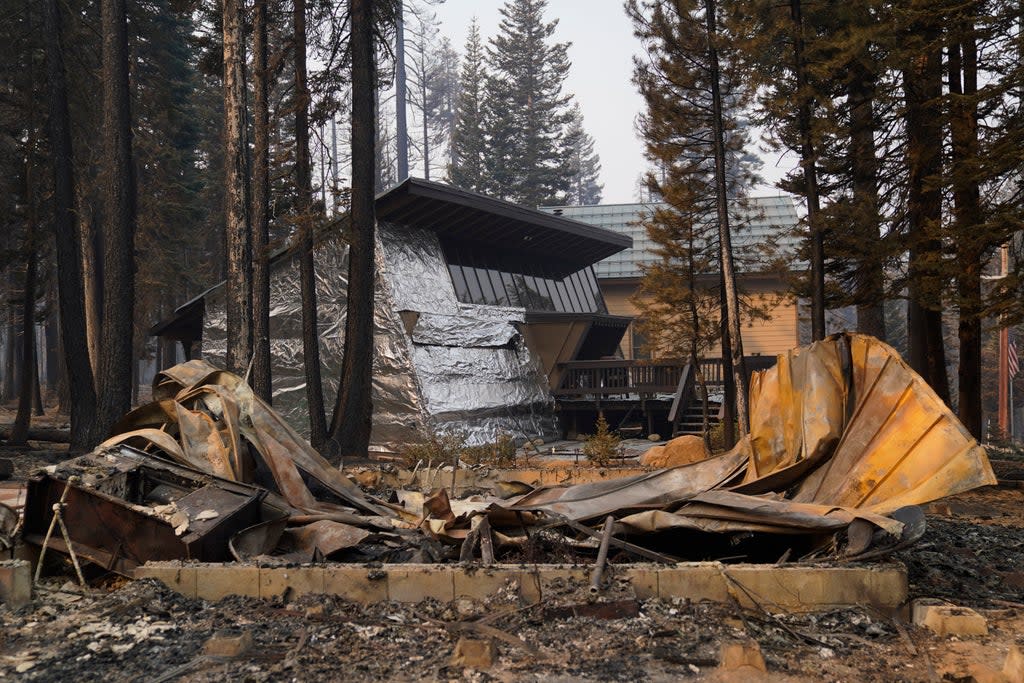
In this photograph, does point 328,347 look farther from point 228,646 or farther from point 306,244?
point 228,646

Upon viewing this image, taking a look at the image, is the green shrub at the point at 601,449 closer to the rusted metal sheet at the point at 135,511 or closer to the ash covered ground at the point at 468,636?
the rusted metal sheet at the point at 135,511

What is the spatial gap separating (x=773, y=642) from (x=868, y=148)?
15174mm

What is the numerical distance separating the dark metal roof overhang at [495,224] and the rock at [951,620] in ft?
57.6

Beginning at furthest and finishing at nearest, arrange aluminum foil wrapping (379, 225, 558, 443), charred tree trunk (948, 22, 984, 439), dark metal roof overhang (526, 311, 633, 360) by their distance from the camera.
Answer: dark metal roof overhang (526, 311, 633, 360) < aluminum foil wrapping (379, 225, 558, 443) < charred tree trunk (948, 22, 984, 439)

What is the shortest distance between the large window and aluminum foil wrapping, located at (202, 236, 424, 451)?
9.56ft

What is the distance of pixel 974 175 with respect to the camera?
14.0m

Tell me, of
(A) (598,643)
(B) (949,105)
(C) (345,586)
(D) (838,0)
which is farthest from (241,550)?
(D) (838,0)

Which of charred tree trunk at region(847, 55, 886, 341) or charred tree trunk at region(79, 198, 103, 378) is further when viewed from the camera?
charred tree trunk at region(79, 198, 103, 378)

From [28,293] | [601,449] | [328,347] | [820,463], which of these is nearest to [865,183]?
[601,449]

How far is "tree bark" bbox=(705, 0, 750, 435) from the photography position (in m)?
19.0

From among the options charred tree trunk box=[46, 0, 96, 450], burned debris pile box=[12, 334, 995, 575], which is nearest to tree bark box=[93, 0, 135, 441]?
charred tree trunk box=[46, 0, 96, 450]

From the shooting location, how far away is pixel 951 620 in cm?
641

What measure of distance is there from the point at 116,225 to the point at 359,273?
4710 millimetres

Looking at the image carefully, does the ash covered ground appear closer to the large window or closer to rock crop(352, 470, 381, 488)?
rock crop(352, 470, 381, 488)
